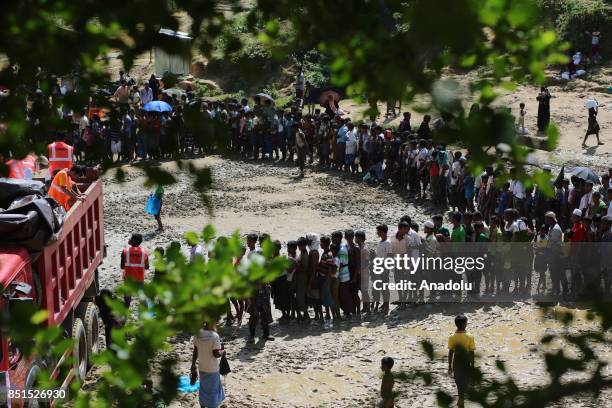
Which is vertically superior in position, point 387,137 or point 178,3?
point 178,3

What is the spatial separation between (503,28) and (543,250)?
969 centimetres

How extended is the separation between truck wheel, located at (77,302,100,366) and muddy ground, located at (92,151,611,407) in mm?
954

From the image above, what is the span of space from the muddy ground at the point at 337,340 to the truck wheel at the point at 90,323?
3.13 feet

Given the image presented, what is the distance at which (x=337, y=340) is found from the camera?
12664mm

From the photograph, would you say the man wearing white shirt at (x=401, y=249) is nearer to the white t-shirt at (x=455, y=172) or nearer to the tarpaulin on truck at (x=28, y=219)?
the white t-shirt at (x=455, y=172)

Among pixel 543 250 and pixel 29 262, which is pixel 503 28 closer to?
pixel 29 262

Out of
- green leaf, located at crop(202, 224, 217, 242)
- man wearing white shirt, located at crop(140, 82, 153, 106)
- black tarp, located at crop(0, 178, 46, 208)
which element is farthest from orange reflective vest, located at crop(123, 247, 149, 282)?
man wearing white shirt, located at crop(140, 82, 153, 106)

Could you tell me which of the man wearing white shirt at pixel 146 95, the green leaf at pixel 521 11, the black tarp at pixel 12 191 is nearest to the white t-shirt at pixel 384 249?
the black tarp at pixel 12 191

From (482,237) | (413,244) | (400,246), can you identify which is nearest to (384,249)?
(400,246)

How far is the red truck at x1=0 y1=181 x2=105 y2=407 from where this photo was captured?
8438mm

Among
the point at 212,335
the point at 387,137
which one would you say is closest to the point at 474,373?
the point at 212,335

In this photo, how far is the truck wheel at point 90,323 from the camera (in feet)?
37.7

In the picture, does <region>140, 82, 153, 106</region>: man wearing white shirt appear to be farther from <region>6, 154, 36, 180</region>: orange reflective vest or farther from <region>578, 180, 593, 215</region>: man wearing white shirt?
<region>6, 154, 36, 180</region>: orange reflective vest

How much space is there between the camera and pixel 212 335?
9.70m
